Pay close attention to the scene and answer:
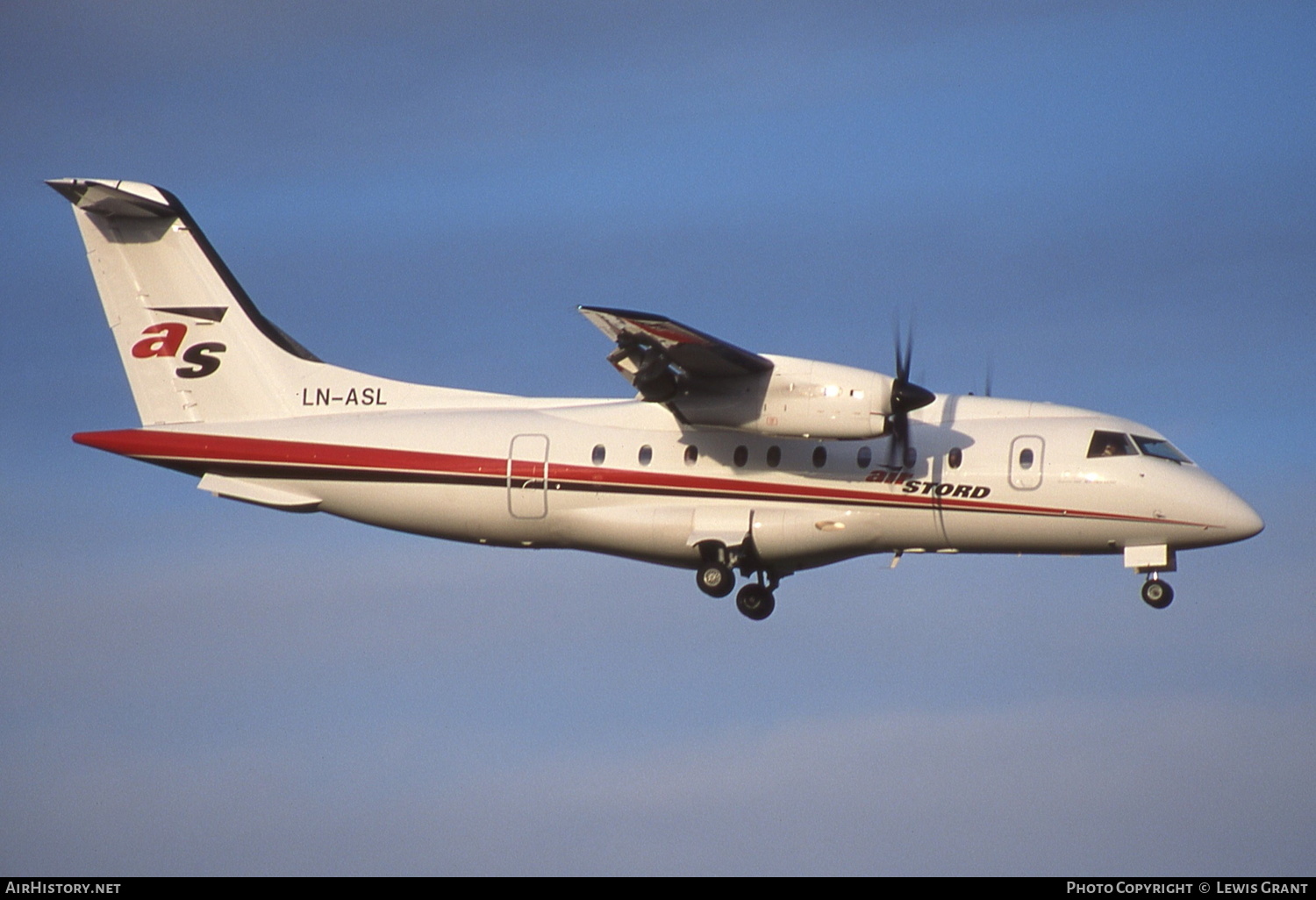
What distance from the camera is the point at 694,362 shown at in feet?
68.9

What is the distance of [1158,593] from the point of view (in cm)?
2088

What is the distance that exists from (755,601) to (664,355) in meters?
4.35

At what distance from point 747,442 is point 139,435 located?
9756 millimetres

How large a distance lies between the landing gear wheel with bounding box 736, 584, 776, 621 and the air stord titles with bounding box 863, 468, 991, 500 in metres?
2.72

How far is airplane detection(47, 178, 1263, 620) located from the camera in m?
20.8

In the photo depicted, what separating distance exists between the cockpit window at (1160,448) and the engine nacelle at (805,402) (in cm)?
377

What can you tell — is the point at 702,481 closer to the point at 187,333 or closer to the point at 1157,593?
the point at 1157,593

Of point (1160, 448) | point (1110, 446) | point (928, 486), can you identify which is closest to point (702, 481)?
point (928, 486)

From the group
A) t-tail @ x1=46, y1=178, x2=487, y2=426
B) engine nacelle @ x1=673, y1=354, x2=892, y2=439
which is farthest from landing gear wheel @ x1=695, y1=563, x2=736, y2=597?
t-tail @ x1=46, y1=178, x2=487, y2=426

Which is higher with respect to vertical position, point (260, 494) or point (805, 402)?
point (805, 402)
